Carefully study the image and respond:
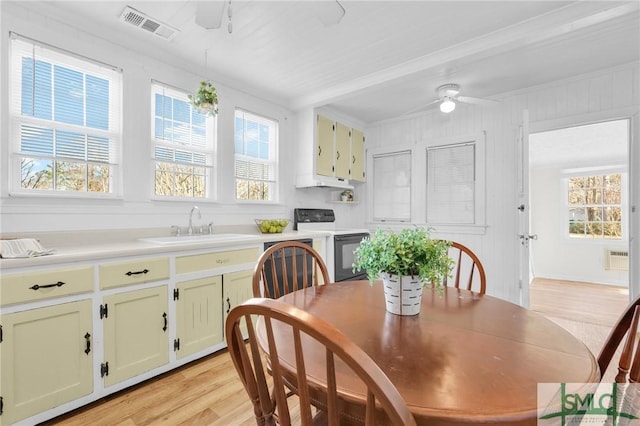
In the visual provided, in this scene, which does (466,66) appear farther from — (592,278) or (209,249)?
(592,278)

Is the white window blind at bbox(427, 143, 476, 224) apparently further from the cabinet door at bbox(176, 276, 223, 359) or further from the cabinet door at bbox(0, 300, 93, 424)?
the cabinet door at bbox(0, 300, 93, 424)

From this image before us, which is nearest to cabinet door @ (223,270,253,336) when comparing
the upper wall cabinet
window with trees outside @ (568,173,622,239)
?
the upper wall cabinet

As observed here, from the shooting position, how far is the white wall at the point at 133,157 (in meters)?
2.01

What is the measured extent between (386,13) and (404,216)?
279 cm

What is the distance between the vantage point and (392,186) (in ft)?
15.0

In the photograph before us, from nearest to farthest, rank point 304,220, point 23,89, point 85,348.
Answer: point 85,348 < point 23,89 < point 304,220

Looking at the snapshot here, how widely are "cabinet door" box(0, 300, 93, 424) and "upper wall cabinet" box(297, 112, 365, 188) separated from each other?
8.55 ft

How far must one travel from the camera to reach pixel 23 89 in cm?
208

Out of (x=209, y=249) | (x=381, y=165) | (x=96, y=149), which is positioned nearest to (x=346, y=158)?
(x=381, y=165)

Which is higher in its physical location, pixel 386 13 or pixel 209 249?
pixel 386 13

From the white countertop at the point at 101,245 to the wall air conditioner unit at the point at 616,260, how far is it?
5698 mm

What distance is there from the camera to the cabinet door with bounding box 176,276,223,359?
2.27 m

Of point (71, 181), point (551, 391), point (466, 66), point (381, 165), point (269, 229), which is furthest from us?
point (381, 165)

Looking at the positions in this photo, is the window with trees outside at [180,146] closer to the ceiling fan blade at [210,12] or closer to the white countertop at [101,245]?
the white countertop at [101,245]
